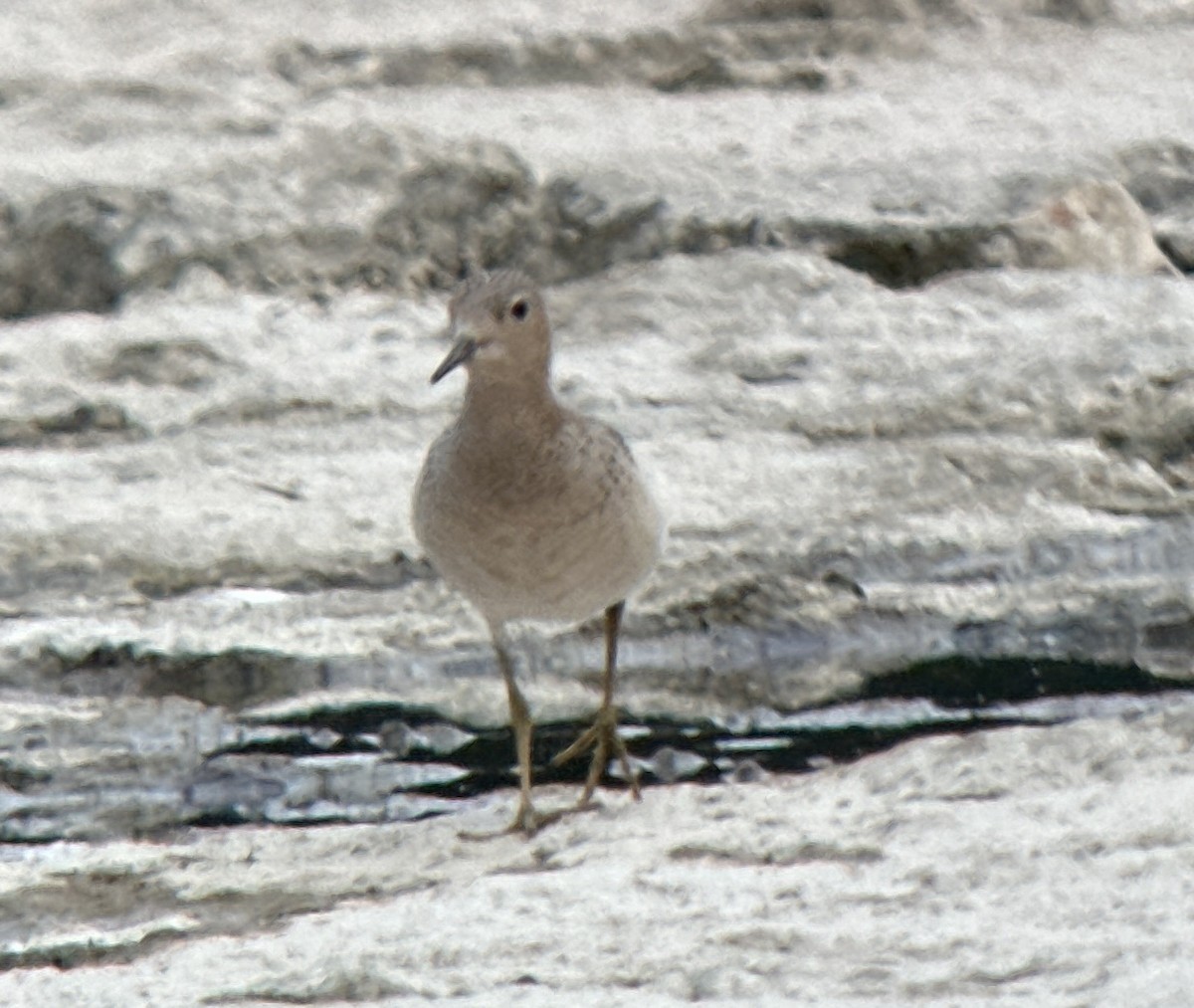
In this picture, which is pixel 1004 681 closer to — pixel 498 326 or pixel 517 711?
pixel 517 711

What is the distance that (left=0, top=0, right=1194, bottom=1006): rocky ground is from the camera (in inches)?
155

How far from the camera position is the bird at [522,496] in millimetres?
4617

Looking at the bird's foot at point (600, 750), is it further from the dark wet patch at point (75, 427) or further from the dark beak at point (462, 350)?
the dark wet patch at point (75, 427)

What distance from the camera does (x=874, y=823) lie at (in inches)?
167

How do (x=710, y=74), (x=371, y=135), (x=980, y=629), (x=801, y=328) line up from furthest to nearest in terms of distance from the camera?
1. (x=710, y=74)
2. (x=371, y=135)
3. (x=801, y=328)
4. (x=980, y=629)

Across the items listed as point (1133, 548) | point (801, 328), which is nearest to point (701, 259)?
point (801, 328)

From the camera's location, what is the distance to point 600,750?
4867mm

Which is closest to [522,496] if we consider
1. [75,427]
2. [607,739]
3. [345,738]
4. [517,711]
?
[517,711]

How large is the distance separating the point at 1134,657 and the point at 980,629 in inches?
13.8

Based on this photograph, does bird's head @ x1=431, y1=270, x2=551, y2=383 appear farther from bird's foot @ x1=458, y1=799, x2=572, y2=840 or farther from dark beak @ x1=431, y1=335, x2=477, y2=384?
bird's foot @ x1=458, y1=799, x2=572, y2=840

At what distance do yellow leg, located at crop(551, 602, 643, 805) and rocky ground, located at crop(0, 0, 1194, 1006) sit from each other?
94 millimetres

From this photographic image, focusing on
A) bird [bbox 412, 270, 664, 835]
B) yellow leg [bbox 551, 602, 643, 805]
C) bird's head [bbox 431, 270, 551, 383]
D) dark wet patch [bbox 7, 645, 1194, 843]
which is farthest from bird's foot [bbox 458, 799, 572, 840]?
bird's head [bbox 431, 270, 551, 383]

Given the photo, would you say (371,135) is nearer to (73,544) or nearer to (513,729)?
(73,544)

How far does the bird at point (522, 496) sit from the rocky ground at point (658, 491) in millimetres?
433
